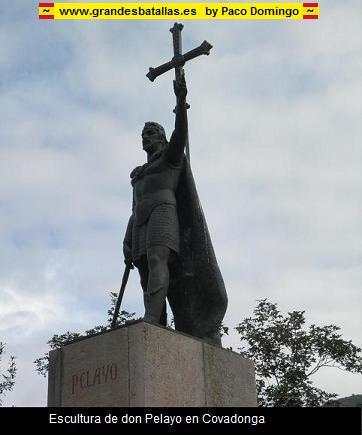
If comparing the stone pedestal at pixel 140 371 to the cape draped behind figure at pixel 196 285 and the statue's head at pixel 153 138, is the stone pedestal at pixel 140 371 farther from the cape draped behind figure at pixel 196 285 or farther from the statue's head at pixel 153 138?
the statue's head at pixel 153 138

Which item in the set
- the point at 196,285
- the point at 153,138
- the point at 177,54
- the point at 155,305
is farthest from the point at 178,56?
the point at 155,305

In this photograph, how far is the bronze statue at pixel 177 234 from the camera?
733cm

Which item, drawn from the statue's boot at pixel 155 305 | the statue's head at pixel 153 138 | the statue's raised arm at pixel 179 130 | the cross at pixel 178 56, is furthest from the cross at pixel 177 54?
the statue's boot at pixel 155 305

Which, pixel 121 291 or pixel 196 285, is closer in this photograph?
pixel 121 291

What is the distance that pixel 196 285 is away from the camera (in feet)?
25.0

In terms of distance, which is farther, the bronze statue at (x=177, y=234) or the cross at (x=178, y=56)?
the cross at (x=178, y=56)

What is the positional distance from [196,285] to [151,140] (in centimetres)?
175

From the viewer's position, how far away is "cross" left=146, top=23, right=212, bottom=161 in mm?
7930

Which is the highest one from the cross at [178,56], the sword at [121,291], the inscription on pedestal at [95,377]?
the cross at [178,56]

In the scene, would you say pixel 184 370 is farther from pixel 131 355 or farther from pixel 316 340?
pixel 316 340

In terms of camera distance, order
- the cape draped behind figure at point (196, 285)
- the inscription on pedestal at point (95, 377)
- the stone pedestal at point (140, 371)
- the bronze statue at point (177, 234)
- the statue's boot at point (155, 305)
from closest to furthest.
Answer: the stone pedestal at point (140, 371) < the inscription on pedestal at point (95, 377) < the statue's boot at point (155, 305) < the bronze statue at point (177, 234) < the cape draped behind figure at point (196, 285)

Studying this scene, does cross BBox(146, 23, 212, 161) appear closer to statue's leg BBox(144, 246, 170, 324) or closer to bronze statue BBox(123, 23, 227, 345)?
bronze statue BBox(123, 23, 227, 345)

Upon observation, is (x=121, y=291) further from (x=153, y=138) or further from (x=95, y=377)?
(x=153, y=138)

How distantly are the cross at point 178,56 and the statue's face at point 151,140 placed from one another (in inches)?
14.7
